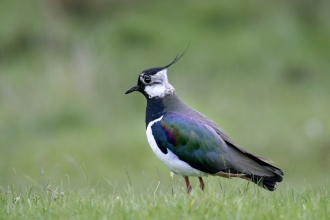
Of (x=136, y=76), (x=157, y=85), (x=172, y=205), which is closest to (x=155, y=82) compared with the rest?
(x=157, y=85)

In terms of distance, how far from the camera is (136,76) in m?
15.2

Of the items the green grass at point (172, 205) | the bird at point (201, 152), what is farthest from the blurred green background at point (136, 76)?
the green grass at point (172, 205)

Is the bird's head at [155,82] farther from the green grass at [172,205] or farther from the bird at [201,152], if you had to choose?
the green grass at [172,205]

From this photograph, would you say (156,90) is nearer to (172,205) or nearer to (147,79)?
(147,79)

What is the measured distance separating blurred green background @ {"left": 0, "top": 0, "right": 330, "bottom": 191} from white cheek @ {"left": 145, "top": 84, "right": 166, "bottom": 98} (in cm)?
470

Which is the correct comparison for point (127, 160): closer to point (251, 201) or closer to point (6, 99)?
point (6, 99)

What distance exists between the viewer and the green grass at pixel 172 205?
5.79m

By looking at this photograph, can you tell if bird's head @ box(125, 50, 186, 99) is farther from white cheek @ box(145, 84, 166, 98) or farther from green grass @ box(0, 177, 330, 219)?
green grass @ box(0, 177, 330, 219)

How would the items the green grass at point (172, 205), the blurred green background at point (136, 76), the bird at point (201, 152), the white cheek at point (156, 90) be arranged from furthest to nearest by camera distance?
the blurred green background at point (136, 76)
the white cheek at point (156, 90)
the bird at point (201, 152)
the green grass at point (172, 205)

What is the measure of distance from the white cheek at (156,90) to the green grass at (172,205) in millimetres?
1480

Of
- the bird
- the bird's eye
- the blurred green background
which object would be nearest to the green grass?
the bird

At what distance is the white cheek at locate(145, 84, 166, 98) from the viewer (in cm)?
811

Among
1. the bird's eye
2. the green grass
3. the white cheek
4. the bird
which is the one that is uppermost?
the bird's eye

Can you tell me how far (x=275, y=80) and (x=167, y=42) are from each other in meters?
2.41
